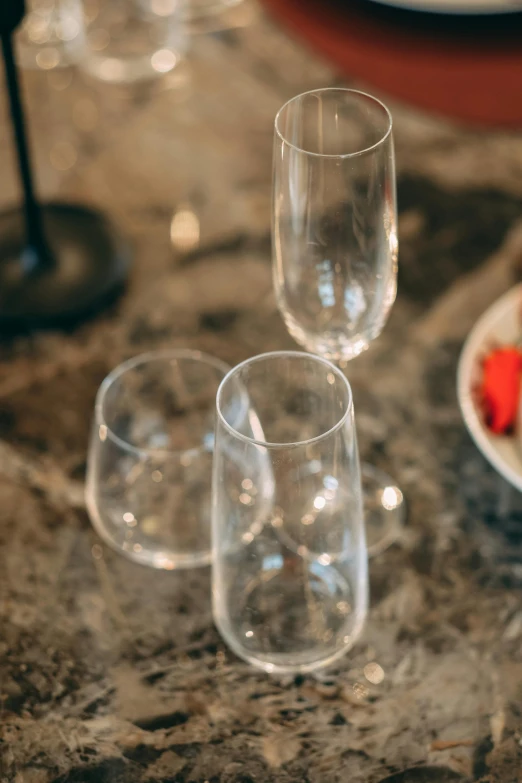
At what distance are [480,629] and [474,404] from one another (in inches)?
5.8

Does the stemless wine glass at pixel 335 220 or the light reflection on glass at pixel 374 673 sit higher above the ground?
the stemless wine glass at pixel 335 220

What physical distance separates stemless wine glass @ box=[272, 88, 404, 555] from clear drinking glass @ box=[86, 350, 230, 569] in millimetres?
97

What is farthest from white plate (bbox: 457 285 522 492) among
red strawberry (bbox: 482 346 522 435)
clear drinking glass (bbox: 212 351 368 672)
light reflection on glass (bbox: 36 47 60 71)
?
light reflection on glass (bbox: 36 47 60 71)

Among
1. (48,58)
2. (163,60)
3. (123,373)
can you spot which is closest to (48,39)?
(48,58)

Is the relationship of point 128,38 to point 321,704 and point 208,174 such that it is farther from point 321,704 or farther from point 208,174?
point 321,704

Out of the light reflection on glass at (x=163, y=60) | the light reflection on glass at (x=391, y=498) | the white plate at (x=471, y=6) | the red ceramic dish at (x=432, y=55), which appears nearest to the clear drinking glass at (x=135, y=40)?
the light reflection on glass at (x=163, y=60)

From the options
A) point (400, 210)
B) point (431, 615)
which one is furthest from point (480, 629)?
point (400, 210)

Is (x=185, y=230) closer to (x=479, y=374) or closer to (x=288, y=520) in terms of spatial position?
(x=479, y=374)

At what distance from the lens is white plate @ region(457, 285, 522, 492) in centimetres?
61

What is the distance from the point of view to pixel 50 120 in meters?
1.00

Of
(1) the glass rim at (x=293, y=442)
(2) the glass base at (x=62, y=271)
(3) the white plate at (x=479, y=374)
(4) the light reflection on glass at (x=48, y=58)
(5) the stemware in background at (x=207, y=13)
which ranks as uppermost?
(1) the glass rim at (x=293, y=442)

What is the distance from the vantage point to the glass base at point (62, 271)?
0.79 m

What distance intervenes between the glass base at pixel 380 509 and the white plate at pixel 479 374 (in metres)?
0.07

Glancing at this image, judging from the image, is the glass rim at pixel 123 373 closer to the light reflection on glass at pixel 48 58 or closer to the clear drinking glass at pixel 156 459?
the clear drinking glass at pixel 156 459
